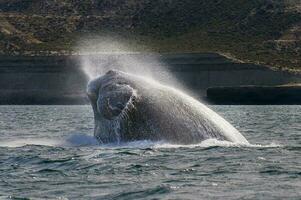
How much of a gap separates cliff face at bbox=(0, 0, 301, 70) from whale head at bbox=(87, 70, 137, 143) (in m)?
94.2

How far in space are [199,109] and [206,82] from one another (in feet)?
274

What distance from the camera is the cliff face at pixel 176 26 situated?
433ft

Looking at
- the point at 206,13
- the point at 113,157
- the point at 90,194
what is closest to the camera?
the point at 90,194

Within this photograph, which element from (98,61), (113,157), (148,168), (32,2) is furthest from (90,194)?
(32,2)

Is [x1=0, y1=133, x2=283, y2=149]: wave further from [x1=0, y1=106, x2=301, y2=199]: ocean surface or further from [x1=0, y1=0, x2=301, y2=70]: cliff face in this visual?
[x1=0, y1=0, x2=301, y2=70]: cliff face

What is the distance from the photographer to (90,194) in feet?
62.5

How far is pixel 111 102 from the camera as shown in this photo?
88.8 ft

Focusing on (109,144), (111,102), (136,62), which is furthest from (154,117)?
(136,62)

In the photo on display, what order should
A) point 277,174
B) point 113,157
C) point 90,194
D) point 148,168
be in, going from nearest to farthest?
point 90,194, point 277,174, point 148,168, point 113,157

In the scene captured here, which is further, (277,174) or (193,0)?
(193,0)

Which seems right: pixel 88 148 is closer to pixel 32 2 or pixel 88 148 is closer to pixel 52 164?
pixel 52 164

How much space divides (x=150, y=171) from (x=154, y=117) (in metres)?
4.61

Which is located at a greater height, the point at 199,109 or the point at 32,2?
the point at 32,2

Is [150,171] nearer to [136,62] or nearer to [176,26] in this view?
[136,62]
